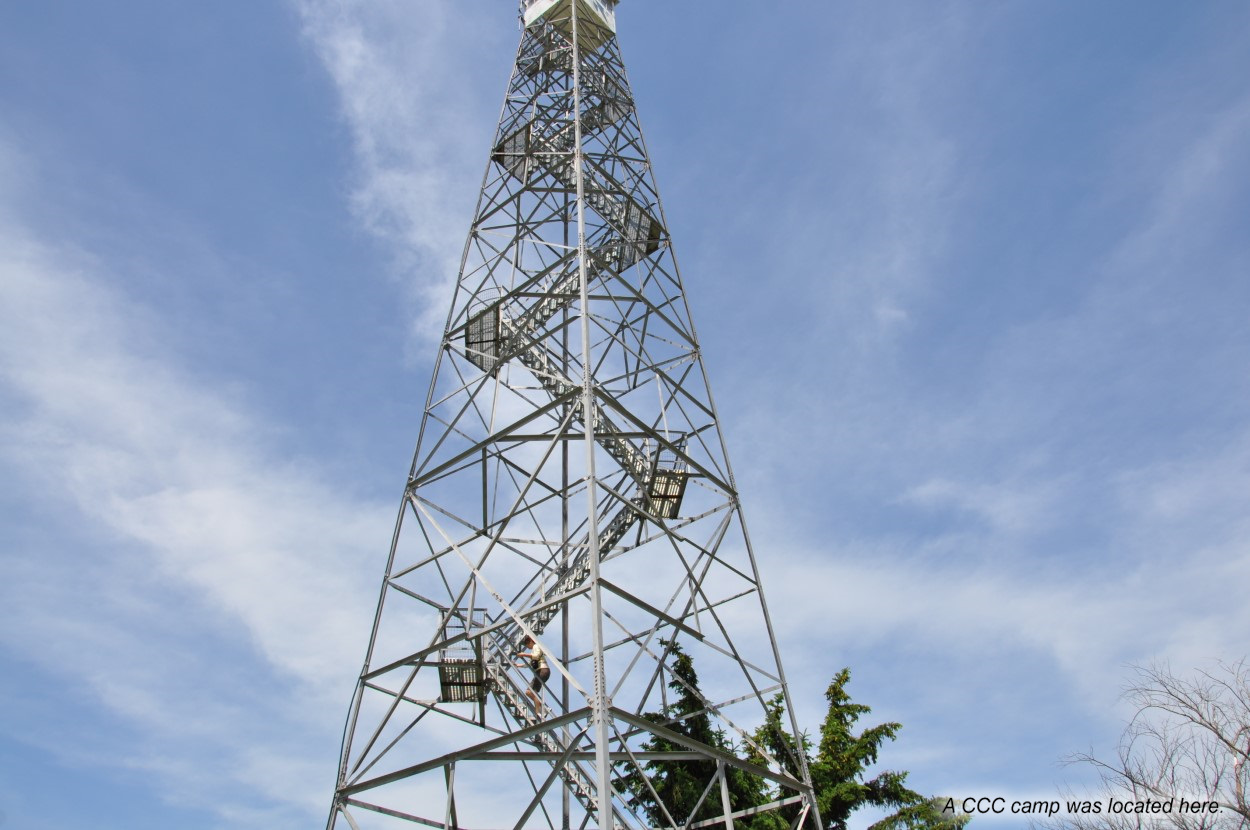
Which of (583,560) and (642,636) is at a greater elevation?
(583,560)

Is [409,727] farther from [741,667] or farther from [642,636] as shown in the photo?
[741,667]

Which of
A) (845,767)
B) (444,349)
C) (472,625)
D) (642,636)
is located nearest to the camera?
(642,636)

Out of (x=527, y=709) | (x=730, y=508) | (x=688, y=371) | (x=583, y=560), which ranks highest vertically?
(x=688, y=371)

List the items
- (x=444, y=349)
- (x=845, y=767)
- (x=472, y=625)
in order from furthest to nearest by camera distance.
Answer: (x=845, y=767) → (x=444, y=349) → (x=472, y=625)

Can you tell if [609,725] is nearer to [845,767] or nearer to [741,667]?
[741,667]

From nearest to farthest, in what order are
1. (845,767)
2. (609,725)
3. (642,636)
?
(609,725)
(642,636)
(845,767)

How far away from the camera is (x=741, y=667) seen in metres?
13.3

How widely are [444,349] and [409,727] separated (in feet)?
23.3

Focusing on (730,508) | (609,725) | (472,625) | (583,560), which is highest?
(730,508)

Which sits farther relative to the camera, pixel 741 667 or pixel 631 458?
pixel 631 458

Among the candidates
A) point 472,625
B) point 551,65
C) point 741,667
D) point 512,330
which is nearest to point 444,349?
point 512,330

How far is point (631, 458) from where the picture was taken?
15367mm

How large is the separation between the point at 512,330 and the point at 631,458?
126 inches

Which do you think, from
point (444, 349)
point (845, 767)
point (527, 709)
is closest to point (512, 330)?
point (444, 349)
